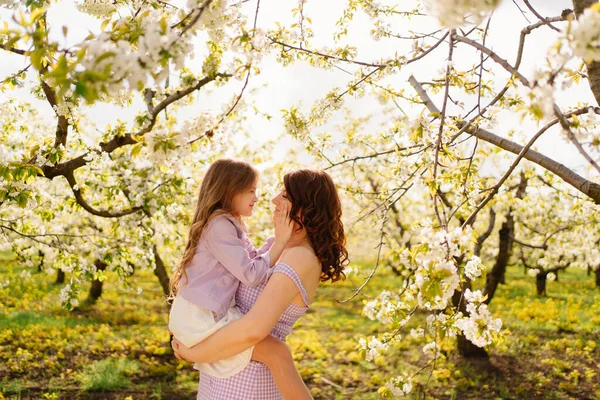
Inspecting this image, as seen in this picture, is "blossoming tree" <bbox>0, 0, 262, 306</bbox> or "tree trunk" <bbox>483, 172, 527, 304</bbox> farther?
"tree trunk" <bbox>483, 172, 527, 304</bbox>

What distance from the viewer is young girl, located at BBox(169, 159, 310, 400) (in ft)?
8.14

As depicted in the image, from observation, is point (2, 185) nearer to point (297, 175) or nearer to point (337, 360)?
point (297, 175)

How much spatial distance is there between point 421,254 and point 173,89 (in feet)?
18.4

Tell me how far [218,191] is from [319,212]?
553 mm

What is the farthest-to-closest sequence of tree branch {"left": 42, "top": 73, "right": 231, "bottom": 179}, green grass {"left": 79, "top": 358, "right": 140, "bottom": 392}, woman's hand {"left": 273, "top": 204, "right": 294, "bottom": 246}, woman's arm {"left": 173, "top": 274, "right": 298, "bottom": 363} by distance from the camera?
green grass {"left": 79, "top": 358, "right": 140, "bottom": 392} < tree branch {"left": 42, "top": 73, "right": 231, "bottom": 179} < woman's hand {"left": 273, "top": 204, "right": 294, "bottom": 246} < woman's arm {"left": 173, "top": 274, "right": 298, "bottom": 363}

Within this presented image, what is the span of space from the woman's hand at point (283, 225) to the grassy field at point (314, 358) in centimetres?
210

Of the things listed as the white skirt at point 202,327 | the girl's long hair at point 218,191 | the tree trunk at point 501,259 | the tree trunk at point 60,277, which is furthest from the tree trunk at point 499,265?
the tree trunk at point 60,277

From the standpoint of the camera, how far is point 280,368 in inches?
97.3

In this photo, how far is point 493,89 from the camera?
4441mm

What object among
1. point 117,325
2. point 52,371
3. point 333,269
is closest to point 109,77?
point 333,269

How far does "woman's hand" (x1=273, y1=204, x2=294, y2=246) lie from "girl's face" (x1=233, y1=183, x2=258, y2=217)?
24 cm

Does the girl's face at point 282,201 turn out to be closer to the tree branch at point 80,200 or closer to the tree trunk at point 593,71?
the tree trunk at point 593,71

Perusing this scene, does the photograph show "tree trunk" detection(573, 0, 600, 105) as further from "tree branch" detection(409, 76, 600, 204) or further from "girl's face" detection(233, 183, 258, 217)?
"girl's face" detection(233, 183, 258, 217)

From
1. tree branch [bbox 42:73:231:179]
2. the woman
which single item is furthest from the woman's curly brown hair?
tree branch [bbox 42:73:231:179]
